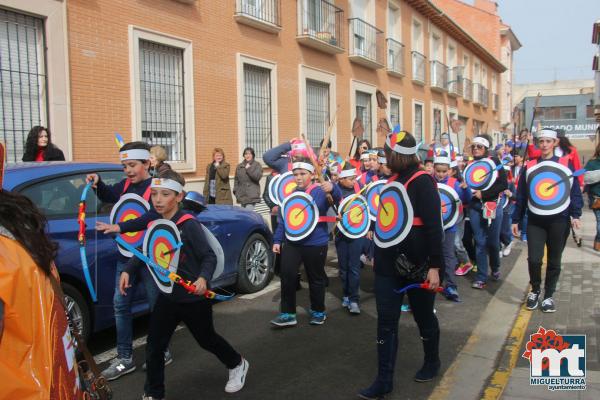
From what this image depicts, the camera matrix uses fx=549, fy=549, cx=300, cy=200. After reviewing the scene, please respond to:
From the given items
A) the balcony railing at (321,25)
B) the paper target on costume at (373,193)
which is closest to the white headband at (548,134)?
the paper target on costume at (373,193)

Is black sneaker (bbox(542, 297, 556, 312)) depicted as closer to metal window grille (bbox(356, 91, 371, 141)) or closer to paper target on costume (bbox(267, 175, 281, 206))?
paper target on costume (bbox(267, 175, 281, 206))

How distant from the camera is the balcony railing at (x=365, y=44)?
18.0m

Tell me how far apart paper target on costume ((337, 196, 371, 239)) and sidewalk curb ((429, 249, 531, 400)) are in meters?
1.53

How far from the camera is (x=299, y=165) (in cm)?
547

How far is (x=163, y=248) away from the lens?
3701 mm

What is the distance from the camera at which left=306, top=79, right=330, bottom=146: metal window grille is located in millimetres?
16016

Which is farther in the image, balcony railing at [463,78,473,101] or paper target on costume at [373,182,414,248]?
balcony railing at [463,78,473,101]

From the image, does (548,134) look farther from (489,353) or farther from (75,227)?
(75,227)

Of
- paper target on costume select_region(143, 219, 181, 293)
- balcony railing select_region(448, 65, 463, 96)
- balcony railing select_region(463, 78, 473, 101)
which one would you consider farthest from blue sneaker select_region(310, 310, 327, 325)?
balcony railing select_region(463, 78, 473, 101)

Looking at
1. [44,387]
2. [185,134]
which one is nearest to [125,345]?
[44,387]

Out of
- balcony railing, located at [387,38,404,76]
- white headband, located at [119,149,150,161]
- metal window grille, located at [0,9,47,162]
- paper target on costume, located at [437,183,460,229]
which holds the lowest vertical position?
paper target on costume, located at [437,183,460,229]

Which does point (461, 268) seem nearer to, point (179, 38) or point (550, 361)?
point (550, 361)

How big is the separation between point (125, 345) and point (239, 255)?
2355 mm

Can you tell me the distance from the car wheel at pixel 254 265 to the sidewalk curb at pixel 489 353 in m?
2.72
